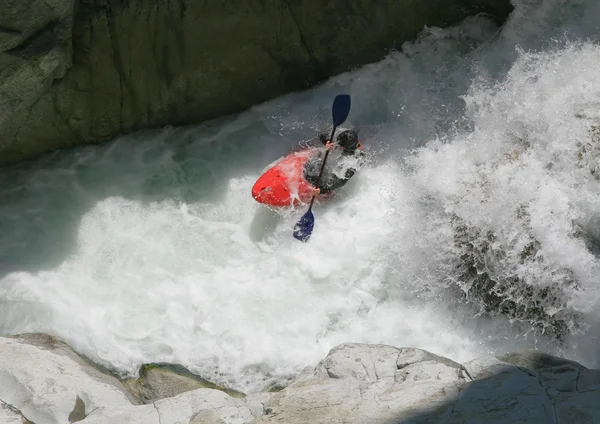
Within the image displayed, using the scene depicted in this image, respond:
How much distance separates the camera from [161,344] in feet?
19.2

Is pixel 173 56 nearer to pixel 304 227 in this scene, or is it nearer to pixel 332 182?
pixel 332 182

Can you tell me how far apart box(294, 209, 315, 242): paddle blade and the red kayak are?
19 cm

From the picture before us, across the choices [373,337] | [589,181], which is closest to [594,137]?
[589,181]

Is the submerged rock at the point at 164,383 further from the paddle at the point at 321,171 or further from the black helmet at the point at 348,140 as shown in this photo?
the black helmet at the point at 348,140

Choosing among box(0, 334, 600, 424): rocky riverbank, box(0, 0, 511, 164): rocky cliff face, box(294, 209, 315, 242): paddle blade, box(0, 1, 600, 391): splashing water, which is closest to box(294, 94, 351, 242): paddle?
box(294, 209, 315, 242): paddle blade

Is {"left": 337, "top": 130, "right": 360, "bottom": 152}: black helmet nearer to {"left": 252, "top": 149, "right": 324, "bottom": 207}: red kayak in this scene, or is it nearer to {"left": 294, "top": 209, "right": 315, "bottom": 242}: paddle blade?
{"left": 252, "top": 149, "right": 324, "bottom": 207}: red kayak

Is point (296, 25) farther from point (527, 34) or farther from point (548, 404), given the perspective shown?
point (548, 404)

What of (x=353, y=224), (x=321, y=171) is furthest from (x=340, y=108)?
(x=353, y=224)

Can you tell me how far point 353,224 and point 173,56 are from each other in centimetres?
233

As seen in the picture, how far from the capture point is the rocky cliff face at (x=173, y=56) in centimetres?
616

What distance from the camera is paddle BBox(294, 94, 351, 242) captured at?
21.2ft

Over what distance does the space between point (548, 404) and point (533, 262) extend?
6.71 ft

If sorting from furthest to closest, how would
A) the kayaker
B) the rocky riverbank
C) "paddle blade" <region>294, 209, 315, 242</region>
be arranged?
1. the kayaker
2. "paddle blade" <region>294, 209, 315, 242</region>
3. the rocky riverbank

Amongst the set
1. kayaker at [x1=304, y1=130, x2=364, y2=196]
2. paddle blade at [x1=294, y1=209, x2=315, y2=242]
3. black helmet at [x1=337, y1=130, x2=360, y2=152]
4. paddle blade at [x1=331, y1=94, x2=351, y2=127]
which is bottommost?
paddle blade at [x1=294, y1=209, x2=315, y2=242]
